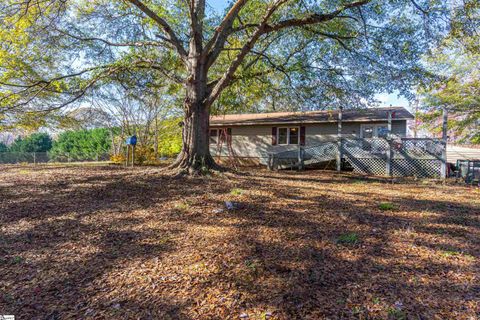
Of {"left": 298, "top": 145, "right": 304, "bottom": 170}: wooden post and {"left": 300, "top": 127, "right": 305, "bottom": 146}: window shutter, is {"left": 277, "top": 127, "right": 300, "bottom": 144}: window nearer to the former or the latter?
{"left": 300, "top": 127, "right": 305, "bottom": 146}: window shutter

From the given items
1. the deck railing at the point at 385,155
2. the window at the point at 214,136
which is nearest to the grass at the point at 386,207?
the deck railing at the point at 385,155

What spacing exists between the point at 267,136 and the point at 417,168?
793 cm

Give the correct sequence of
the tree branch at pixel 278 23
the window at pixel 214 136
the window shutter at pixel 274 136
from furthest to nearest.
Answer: the window at pixel 214 136
the window shutter at pixel 274 136
the tree branch at pixel 278 23

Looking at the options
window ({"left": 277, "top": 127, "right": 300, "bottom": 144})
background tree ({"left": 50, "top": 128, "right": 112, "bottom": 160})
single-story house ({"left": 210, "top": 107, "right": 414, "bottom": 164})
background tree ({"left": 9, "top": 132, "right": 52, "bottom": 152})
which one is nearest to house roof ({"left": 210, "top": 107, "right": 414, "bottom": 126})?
single-story house ({"left": 210, "top": 107, "right": 414, "bottom": 164})

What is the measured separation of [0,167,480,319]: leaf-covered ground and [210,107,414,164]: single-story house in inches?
327

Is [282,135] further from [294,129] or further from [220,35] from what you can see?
[220,35]

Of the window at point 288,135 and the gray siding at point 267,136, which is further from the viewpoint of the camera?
the window at point 288,135

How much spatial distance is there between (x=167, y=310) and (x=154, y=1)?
10619 millimetres

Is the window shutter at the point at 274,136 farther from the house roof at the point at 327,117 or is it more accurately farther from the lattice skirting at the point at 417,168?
the lattice skirting at the point at 417,168

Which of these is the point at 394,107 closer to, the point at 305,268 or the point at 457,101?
the point at 457,101

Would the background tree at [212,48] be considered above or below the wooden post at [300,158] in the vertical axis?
above

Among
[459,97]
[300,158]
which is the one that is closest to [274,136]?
[300,158]

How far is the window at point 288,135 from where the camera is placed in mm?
15791

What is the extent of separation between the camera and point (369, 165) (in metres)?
12.4
